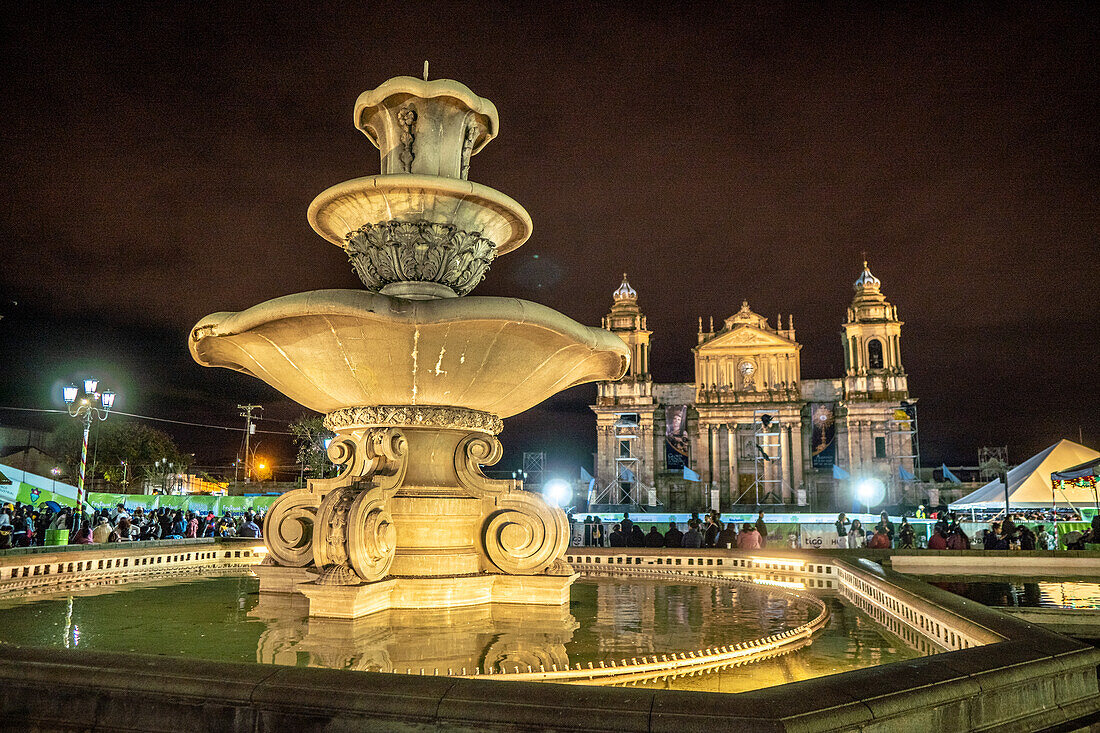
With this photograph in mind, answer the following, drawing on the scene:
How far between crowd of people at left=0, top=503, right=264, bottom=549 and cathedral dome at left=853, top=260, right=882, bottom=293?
4286 cm

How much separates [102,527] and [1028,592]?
36.0 ft

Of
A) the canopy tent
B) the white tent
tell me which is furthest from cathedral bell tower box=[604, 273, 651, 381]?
the canopy tent

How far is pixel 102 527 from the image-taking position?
10.5 m

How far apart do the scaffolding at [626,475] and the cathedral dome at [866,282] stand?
1680 cm

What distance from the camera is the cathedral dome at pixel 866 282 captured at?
161 feet

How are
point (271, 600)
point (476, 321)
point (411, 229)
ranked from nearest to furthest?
point (476, 321) → point (271, 600) → point (411, 229)

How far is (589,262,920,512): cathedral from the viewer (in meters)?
45.2

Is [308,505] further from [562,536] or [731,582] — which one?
[731,582]

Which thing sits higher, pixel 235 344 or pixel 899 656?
pixel 235 344

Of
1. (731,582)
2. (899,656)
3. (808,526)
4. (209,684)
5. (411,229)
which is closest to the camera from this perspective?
(209,684)

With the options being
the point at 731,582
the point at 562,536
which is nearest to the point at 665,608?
the point at 562,536

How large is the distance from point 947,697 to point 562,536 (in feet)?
12.1

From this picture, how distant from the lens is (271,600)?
565 cm

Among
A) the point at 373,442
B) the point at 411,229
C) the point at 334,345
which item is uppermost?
the point at 411,229
